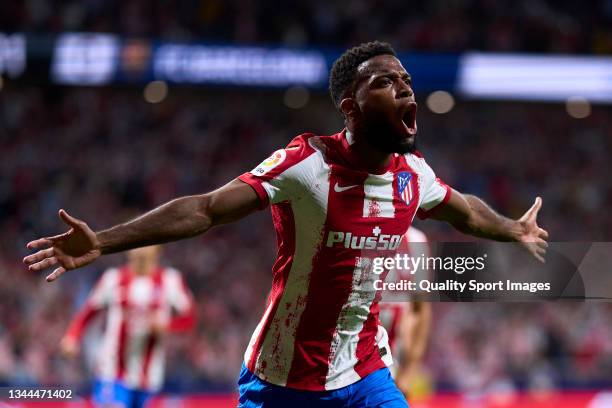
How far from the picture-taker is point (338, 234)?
390 centimetres

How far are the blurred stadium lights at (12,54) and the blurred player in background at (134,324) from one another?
272 inches

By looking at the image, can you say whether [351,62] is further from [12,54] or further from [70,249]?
→ [12,54]

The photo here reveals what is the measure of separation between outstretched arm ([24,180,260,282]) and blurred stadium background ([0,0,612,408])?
27.6 ft

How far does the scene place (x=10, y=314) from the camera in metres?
12.9

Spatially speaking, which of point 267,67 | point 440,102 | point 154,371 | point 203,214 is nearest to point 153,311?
point 154,371

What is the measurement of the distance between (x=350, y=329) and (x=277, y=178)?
76 centimetres

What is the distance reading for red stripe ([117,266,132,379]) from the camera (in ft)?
27.9

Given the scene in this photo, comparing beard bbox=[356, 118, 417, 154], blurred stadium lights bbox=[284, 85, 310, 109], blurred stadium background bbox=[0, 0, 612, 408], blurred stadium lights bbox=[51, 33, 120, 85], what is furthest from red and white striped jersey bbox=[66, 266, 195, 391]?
blurred stadium lights bbox=[284, 85, 310, 109]

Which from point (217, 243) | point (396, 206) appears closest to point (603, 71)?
point (217, 243)

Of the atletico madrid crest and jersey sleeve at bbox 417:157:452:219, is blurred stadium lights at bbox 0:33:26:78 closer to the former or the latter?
jersey sleeve at bbox 417:157:452:219

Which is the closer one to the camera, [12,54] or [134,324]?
[134,324]

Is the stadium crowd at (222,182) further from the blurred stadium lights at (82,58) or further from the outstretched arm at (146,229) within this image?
the outstretched arm at (146,229)

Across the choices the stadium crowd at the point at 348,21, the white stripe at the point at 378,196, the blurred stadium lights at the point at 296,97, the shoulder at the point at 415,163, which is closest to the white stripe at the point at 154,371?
the shoulder at the point at 415,163

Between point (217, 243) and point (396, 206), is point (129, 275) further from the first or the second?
point (217, 243)
